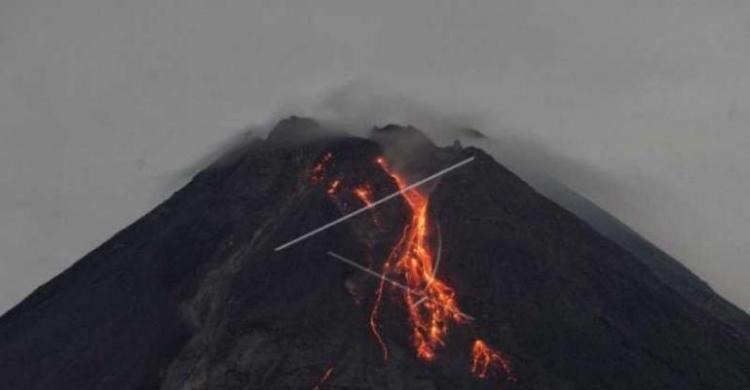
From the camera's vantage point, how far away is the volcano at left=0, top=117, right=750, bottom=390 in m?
49.5

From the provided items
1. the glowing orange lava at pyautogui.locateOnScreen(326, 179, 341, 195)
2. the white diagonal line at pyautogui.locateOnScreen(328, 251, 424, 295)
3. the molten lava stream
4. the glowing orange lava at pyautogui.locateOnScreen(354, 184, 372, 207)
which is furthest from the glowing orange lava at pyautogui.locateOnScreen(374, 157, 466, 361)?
the glowing orange lava at pyautogui.locateOnScreen(326, 179, 341, 195)

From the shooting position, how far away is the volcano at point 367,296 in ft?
162

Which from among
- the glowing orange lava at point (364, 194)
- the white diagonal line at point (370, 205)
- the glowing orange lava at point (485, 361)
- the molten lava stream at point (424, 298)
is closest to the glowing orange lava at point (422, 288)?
the molten lava stream at point (424, 298)

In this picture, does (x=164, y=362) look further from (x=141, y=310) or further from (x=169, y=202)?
(x=169, y=202)

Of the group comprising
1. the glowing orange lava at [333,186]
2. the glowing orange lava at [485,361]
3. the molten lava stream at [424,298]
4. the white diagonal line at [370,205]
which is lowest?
the glowing orange lava at [485,361]

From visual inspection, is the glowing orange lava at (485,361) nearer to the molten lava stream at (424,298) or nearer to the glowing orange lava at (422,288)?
the molten lava stream at (424,298)

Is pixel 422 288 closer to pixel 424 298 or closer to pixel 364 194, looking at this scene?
pixel 424 298

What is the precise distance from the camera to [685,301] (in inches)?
2167

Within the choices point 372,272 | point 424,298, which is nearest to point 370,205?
point 372,272

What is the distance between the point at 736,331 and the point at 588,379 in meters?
7.60

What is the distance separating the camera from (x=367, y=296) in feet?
172

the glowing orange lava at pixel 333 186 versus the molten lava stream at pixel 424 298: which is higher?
the glowing orange lava at pixel 333 186

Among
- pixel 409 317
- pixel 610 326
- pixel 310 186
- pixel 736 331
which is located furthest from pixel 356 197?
pixel 736 331

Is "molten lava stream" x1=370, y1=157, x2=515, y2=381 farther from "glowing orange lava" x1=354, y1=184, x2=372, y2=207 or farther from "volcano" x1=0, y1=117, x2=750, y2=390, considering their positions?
"glowing orange lava" x1=354, y1=184, x2=372, y2=207
